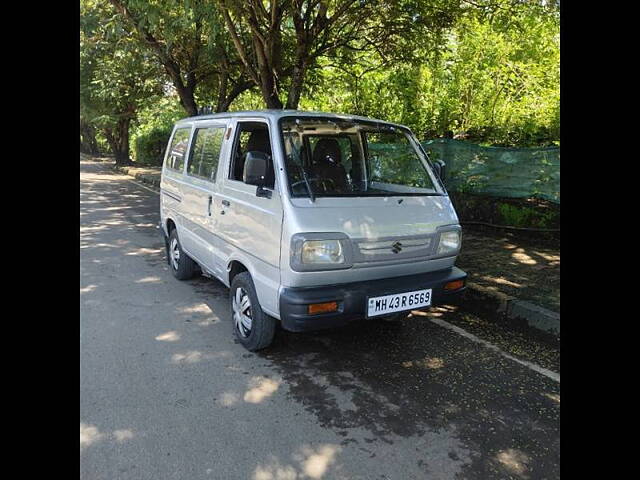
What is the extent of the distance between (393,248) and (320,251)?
24.4 inches

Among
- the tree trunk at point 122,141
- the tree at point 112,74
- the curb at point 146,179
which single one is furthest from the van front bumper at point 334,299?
the tree trunk at point 122,141

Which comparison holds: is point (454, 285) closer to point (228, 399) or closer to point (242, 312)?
point (242, 312)

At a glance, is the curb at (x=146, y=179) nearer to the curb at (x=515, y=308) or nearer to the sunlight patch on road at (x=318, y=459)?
the curb at (x=515, y=308)

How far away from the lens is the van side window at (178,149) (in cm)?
565

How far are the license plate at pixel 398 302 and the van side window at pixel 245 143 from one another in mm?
1611

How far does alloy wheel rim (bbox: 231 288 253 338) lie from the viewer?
13.0 ft

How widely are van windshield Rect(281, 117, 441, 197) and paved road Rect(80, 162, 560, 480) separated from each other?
→ 4.37 feet

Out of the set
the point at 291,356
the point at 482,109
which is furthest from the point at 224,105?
the point at 291,356

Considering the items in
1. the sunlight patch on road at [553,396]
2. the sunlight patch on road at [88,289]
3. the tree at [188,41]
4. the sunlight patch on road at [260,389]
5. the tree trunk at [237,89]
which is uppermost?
the tree at [188,41]

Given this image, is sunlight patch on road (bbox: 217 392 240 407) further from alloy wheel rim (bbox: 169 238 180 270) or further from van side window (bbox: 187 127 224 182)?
alloy wheel rim (bbox: 169 238 180 270)

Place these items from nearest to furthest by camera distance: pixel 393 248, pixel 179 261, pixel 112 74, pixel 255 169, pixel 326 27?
pixel 255 169, pixel 393 248, pixel 179 261, pixel 326 27, pixel 112 74

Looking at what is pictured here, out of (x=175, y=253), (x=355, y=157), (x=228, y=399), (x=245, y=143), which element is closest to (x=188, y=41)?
(x=175, y=253)

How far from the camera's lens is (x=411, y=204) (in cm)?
390

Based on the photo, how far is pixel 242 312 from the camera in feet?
13.3
